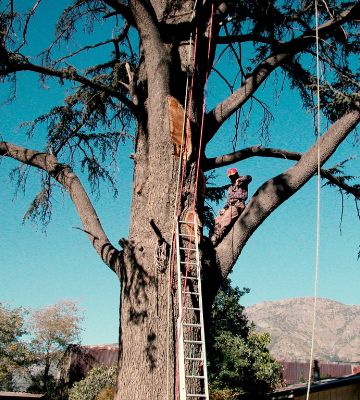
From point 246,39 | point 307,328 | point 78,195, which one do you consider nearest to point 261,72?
point 246,39

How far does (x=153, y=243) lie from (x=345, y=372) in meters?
37.1

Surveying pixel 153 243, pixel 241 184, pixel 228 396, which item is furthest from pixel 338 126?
pixel 228 396

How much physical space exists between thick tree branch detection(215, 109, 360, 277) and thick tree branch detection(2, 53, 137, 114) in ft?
5.63

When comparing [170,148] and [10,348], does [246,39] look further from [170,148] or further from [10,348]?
[10,348]

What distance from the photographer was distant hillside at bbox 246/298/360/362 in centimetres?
12100

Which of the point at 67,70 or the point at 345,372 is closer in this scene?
the point at 67,70

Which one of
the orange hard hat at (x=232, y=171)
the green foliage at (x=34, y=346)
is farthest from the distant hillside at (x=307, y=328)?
the orange hard hat at (x=232, y=171)

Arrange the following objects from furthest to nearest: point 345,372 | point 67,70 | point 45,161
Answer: point 345,372 → point 45,161 → point 67,70

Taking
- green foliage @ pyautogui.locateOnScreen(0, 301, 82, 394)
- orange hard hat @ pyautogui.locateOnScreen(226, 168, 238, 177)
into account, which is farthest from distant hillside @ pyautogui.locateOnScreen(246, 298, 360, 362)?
orange hard hat @ pyautogui.locateOnScreen(226, 168, 238, 177)

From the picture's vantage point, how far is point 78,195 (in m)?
5.54

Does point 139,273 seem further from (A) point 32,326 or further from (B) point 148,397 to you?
(A) point 32,326

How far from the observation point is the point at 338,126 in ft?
17.1

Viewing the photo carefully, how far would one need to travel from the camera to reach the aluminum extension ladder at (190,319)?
4211mm

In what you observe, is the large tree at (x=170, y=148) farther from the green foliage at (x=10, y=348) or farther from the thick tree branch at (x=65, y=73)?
the green foliage at (x=10, y=348)
